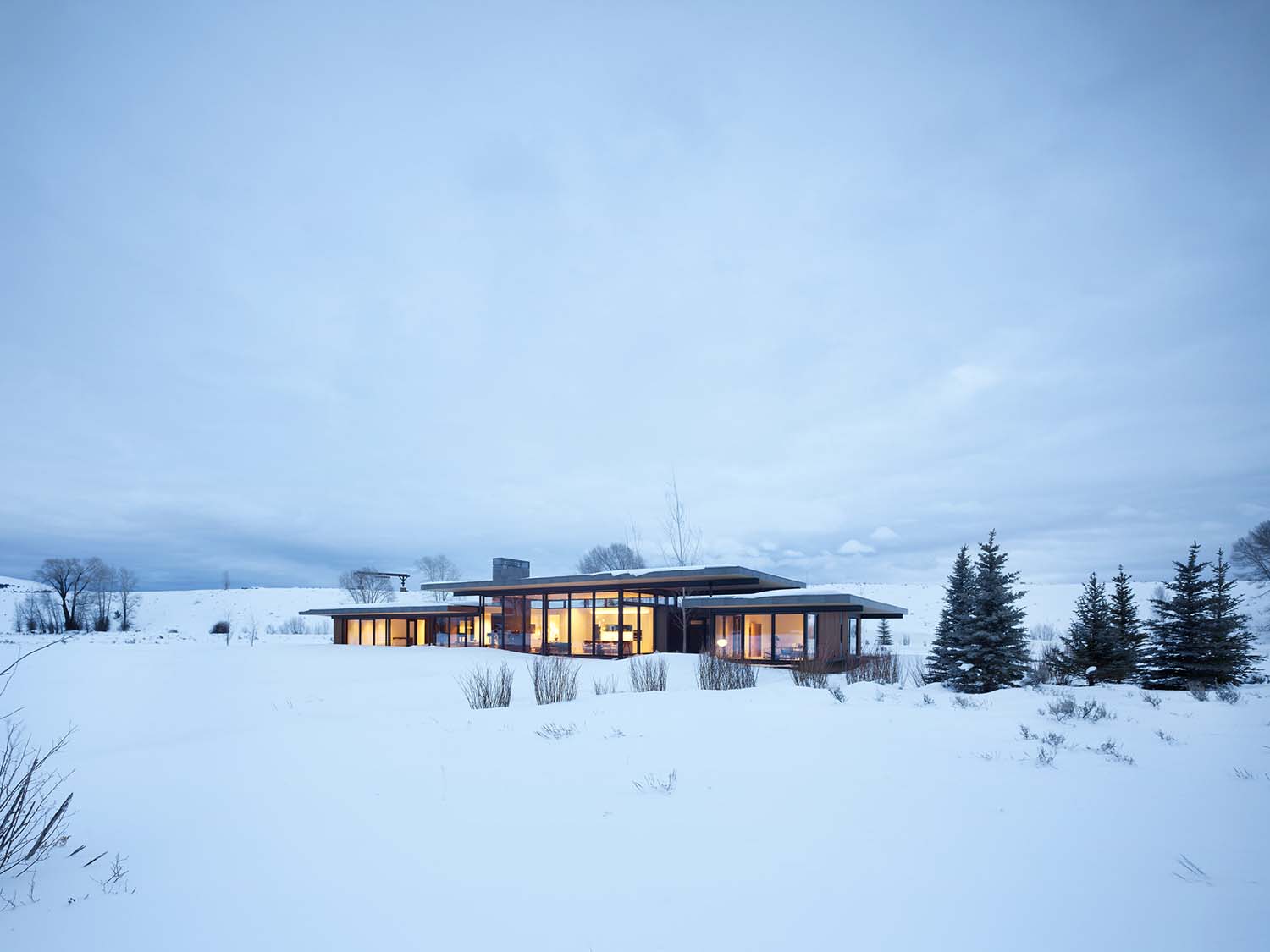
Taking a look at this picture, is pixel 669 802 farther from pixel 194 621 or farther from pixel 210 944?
pixel 194 621

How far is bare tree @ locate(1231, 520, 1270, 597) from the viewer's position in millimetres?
35656

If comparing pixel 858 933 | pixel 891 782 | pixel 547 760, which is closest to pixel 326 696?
pixel 547 760

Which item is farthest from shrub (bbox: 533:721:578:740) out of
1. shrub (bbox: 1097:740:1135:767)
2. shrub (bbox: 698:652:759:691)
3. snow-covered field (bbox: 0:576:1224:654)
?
snow-covered field (bbox: 0:576:1224:654)

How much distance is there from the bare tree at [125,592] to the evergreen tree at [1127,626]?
62.4 metres

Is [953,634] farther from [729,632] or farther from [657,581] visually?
[657,581]

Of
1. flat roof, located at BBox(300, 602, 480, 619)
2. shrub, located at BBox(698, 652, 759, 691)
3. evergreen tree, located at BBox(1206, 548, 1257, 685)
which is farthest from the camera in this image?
flat roof, located at BBox(300, 602, 480, 619)

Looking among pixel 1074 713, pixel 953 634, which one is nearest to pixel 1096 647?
pixel 953 634

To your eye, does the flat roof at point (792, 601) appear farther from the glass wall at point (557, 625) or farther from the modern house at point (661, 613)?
the glass wall at point (557, 625)

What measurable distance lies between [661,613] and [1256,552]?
3757cm

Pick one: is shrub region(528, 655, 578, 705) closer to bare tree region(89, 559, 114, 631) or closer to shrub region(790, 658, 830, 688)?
shrub region(790, 658, 830, 688)

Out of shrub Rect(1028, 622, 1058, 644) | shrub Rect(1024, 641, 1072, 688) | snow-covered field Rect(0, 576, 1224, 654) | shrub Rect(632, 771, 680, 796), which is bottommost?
snow-covered field Rect(0, 576, 1224, 654)

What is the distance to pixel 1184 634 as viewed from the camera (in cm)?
1548

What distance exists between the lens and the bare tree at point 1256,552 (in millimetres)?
35656

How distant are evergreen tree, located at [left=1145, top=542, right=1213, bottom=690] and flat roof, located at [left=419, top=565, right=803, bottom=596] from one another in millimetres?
10744
